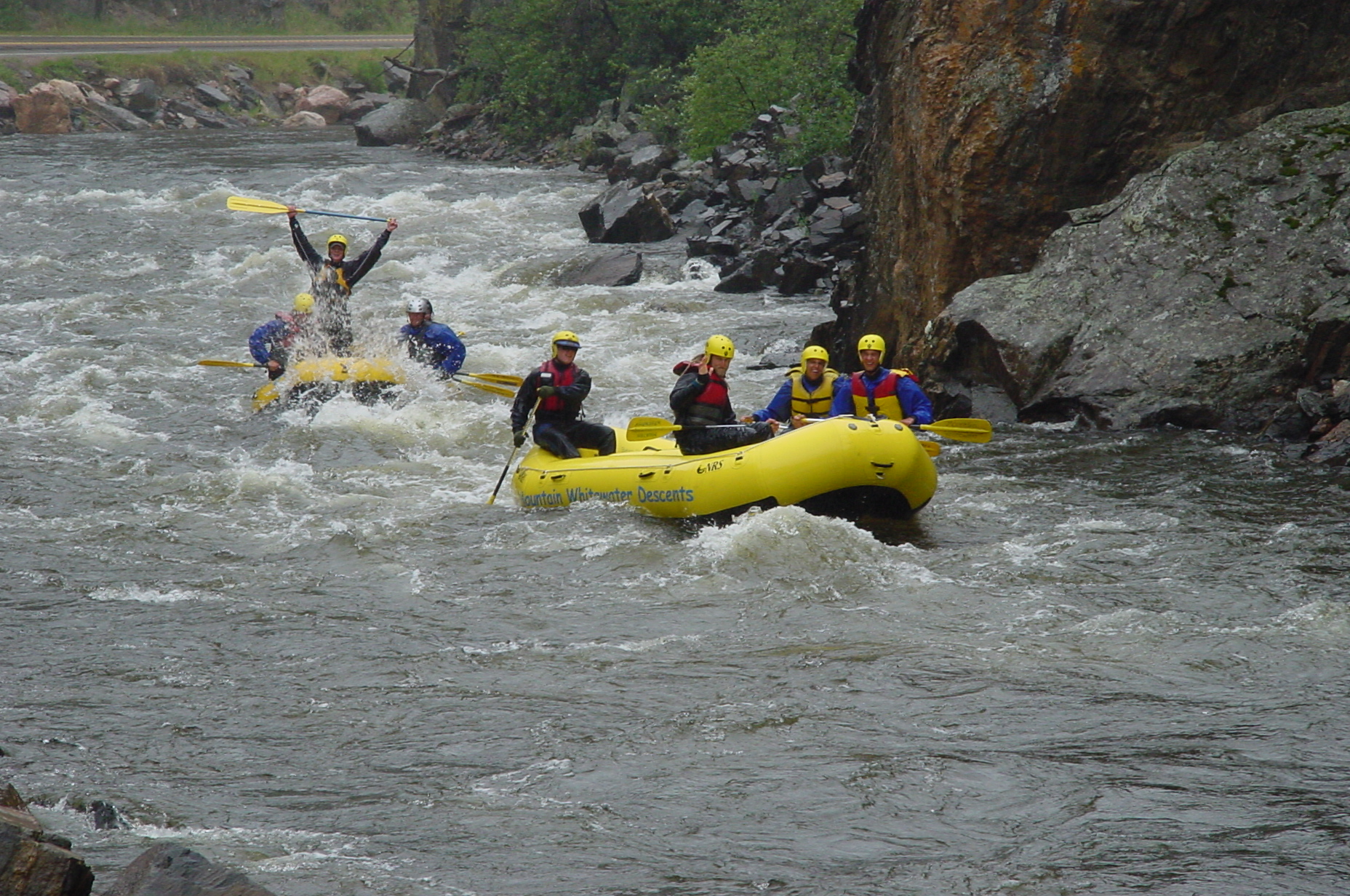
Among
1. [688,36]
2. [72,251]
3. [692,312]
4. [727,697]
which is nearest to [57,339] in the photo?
[72,251]

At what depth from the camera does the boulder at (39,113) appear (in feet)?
105

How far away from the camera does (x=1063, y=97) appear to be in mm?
10914

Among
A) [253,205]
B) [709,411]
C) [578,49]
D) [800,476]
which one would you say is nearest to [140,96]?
[578,49]

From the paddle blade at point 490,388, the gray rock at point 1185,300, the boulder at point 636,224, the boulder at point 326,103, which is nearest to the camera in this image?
the gray rock at point 1185,300

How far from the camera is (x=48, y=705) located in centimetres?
604

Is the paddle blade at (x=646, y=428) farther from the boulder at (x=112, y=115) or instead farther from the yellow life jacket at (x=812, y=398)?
the boulder at (x=112, y=115)

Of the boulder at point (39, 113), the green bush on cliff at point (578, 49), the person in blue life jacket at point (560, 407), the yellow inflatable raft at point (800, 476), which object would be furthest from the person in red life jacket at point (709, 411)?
the boulder at point (39, 113)

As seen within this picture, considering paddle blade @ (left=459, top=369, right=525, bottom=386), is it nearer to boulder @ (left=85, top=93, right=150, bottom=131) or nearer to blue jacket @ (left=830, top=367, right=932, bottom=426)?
blue jacket @ (left=830, top=367, right=932, bottom=426)

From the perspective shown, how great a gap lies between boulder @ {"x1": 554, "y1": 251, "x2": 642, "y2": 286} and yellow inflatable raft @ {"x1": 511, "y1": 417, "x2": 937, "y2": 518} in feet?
26.4

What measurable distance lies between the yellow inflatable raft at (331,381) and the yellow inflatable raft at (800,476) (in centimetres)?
362

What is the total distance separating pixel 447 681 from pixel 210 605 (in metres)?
1.82

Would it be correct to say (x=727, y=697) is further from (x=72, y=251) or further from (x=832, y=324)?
(x=72, y=251)

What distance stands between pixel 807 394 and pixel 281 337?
18.2ft

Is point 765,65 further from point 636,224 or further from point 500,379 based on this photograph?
point 500,379
